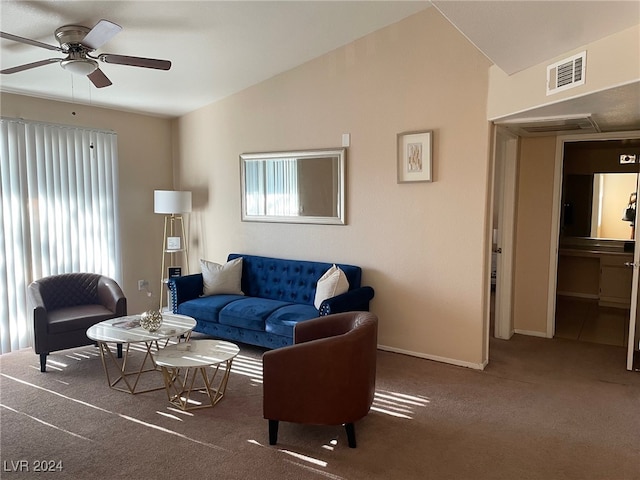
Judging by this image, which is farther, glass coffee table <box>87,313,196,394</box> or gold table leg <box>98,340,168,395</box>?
gold table leg <box>98,340,168,395</box>

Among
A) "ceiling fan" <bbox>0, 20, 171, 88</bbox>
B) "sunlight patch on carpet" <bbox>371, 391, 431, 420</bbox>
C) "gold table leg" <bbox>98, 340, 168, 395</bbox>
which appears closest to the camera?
"ceiling fan" <bbox>0, 20, 171, 88</bbox>

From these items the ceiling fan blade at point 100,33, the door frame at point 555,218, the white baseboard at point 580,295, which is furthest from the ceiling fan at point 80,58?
the white baseboard at point 580,295

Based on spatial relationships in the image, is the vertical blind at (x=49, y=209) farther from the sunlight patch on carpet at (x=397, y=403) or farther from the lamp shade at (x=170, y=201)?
the sunlight patch on carpet at (x=397, y=403)

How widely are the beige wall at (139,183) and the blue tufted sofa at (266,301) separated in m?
1.25

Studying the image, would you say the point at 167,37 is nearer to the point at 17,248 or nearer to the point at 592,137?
the point at 17,248

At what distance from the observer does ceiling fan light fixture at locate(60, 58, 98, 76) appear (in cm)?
322

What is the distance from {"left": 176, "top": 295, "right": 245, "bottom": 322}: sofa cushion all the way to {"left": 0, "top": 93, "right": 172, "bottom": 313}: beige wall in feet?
4.52

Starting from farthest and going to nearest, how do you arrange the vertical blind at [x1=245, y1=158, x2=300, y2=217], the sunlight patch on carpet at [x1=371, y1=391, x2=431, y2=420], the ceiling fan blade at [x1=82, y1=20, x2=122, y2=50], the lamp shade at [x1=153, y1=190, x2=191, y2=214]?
1. the lamp shade at [x1=153, y1=190, x2=191, y2=214]
2. the vertical blind at [x1=245, y1=158, x2=300, y2=217]
3. the sunlight patch on carpet at [x1=371, y1=391, x2=431, y2=420]
4. the ceiling fan blade at [x1=82, y1=20, x2=122, y2=50]

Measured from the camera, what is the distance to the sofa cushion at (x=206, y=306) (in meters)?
4.72

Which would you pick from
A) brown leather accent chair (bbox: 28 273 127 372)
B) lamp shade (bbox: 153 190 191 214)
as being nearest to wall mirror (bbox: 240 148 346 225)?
lamp shade (bbox: 153 190 191 214)

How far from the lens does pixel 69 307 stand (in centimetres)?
472

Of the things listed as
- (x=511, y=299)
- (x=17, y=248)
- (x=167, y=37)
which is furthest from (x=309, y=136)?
(x=17, y=248)

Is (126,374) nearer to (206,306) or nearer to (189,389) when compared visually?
(189,389)

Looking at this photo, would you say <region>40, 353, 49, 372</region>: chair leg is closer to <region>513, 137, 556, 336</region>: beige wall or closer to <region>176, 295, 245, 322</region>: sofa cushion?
<region>176, 295, 245, 322</region>: sofa cushion
